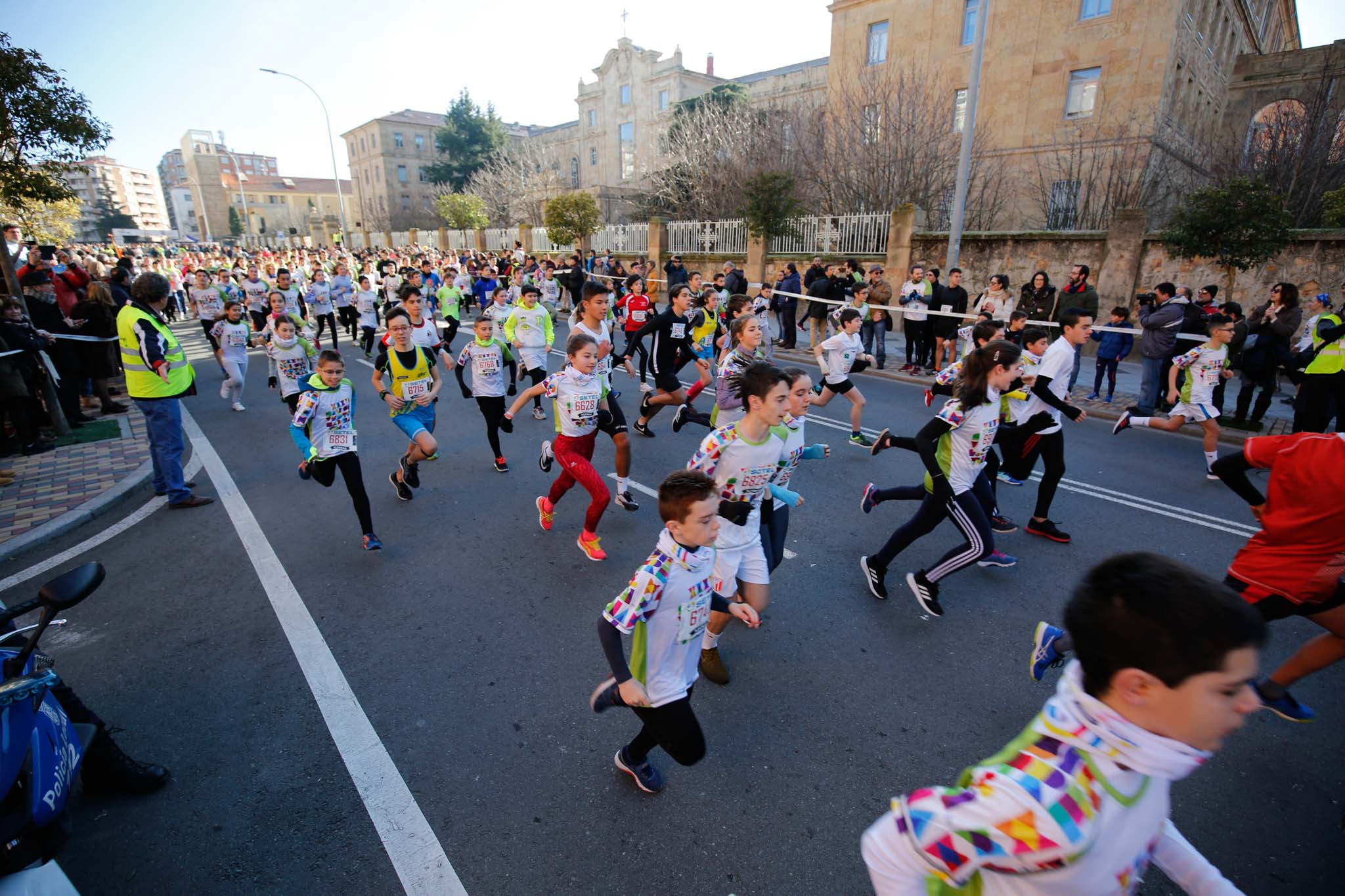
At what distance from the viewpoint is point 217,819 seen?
9.93 ft

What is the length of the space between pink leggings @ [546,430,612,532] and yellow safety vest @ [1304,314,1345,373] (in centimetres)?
814

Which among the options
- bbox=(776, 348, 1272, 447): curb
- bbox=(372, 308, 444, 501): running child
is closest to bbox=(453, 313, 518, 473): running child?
bbox=(372, 308, 444, 501): running child

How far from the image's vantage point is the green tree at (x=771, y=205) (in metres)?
19.5

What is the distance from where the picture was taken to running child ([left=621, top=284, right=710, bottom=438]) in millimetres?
8492

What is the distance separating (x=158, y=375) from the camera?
6.33 metres

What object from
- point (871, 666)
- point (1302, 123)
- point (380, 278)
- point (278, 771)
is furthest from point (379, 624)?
point (1302, 123)

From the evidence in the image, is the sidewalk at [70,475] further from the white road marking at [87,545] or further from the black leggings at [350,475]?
the black leggings at [350,475]

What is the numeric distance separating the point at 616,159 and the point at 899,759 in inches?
2226

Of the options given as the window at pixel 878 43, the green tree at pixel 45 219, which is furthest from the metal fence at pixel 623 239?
the green tree at pixel 45 219

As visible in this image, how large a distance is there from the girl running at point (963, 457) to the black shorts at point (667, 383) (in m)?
4.50

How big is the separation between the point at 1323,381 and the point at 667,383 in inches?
298

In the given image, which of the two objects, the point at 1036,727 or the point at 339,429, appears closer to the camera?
the point at 1036,727

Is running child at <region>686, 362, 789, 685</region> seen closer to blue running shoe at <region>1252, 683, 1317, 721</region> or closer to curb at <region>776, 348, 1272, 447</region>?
blue running shoe at <region>1252, 683, 1317, 721</region>

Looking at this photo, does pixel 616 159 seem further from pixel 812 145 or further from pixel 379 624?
pixel 379 624
